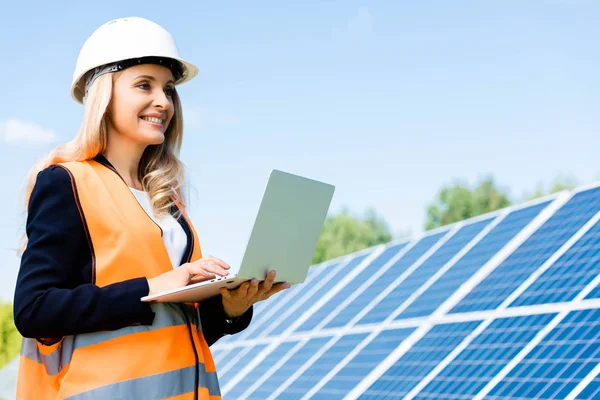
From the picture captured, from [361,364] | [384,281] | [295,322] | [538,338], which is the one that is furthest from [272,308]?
[538,338]

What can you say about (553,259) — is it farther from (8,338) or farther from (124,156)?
(8,338)

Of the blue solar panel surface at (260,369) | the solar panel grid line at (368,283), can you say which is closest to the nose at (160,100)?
the blue solar panel surface at (260,369)

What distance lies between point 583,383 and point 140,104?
2889 mm

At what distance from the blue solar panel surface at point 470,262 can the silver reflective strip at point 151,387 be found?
14.4 feet

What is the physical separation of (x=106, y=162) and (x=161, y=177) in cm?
23

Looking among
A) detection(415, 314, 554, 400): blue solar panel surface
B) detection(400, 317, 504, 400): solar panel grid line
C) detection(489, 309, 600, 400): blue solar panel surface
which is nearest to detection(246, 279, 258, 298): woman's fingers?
detection(489, 309, 600, 400): blue solar panel surface

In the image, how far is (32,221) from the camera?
10.1 ft

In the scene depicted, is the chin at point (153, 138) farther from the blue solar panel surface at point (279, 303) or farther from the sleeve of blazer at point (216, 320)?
the blue solar panel surface at point (279, 303)

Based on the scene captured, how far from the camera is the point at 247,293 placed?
328 cm

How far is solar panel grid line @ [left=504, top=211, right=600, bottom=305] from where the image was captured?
6.55 metres

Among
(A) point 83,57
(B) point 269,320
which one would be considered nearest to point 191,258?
(A) point 83,57

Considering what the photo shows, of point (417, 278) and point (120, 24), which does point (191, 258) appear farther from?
point (417, 278)

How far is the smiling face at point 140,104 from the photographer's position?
3.30 meters

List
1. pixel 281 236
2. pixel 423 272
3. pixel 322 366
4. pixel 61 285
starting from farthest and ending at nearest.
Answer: pixel 423 272 < pixel 322 366 < pixel 281 236 < pixel 61 285
